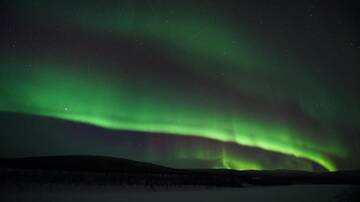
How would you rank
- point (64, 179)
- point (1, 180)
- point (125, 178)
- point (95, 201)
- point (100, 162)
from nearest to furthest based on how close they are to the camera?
point (95, 201)
point (1, 180)
point (64, 179)
point (125, 178)
point (100, 162)

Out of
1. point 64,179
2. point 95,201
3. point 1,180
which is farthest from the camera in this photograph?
point 64,179

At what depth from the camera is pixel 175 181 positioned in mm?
42594

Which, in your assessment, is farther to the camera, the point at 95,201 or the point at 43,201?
the point at 95,201

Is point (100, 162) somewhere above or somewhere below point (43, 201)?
above

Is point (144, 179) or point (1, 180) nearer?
point (1, 180)

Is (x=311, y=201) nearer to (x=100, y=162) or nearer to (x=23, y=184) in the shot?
(x=23, y=184)

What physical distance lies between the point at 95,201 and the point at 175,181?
26.1 m

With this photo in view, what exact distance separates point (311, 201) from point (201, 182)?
25.8 meters

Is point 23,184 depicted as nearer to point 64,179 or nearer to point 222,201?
point 64,179

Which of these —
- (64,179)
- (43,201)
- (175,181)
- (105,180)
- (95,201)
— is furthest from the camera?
(175,181)

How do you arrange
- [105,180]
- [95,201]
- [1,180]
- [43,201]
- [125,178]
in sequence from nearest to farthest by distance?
1. [43,201]
2. [95,201]
3. [1,180]
4. [105,180]
5. [125,178]

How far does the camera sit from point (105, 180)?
3400cm

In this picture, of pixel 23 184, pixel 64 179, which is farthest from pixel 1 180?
pixel 64 179

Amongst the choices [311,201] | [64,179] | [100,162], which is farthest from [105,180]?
[100,162]
